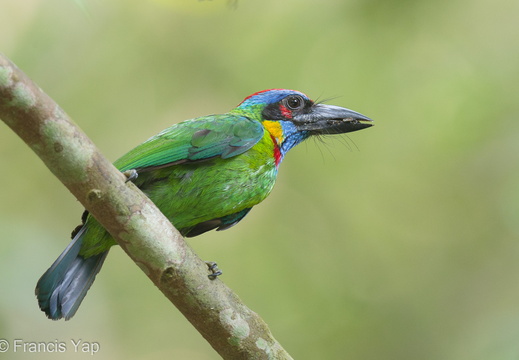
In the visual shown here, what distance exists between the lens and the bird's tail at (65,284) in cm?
325

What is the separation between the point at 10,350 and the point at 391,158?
3.75m

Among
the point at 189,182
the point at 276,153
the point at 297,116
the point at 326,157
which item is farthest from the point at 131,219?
the point at 326,157

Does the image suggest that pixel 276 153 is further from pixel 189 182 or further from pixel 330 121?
pixel 189 182

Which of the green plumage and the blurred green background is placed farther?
the blurred green background

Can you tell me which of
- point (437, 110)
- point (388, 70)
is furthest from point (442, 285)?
point (388, 70)

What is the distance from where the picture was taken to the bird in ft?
10.8

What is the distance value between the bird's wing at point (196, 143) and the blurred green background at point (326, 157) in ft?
8.16

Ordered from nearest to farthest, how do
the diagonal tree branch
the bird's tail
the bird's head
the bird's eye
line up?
the diagonal tree branch
the bird's tail
the bird's head
the bird's eye

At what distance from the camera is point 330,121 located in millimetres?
4137

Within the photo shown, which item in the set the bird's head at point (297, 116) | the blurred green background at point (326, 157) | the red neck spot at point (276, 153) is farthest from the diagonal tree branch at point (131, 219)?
A: the blurred green background at point (326, 157)

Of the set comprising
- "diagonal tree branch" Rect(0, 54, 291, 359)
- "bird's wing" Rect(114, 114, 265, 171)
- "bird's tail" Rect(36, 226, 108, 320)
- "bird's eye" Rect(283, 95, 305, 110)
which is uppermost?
"bird's eye" Rect(283, 95, 305, 110)

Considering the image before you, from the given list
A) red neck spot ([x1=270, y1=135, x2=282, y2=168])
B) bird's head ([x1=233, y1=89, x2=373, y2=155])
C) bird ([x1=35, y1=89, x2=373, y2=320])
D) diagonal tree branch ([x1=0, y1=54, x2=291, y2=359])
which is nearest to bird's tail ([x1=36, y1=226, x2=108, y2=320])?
bird ([x1=35, y1=89, x2=373, y2=320])

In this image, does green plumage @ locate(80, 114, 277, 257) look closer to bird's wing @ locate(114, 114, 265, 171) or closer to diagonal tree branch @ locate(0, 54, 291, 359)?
bird's wing @ locate(114, 114, 265, 171)

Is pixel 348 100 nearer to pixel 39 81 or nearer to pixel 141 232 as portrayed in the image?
pixel 39 81
